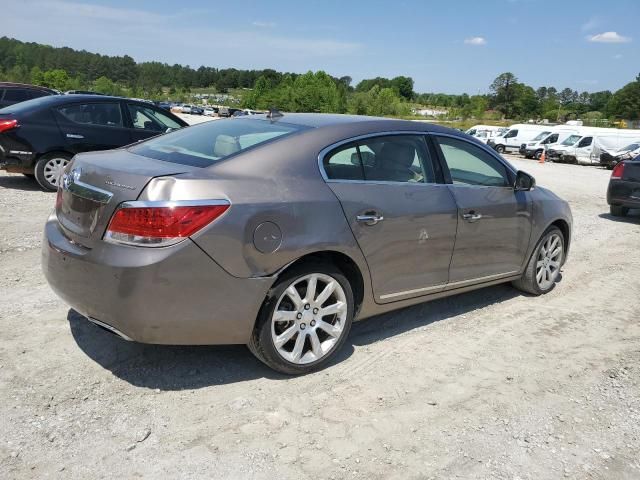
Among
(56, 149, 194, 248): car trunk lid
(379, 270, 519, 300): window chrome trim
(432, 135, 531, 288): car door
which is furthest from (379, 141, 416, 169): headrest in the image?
(56, 149, 194, 248): car trunk lid

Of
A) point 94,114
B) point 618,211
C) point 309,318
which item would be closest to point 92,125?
point 94,114

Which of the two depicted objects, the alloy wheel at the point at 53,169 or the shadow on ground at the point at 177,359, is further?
the alloy wheel at the point at 53,169

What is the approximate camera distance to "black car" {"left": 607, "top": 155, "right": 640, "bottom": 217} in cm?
1045

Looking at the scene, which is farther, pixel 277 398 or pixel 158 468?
pixel 277 398

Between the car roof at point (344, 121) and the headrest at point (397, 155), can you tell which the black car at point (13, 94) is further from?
the headrest at point (397, 155)

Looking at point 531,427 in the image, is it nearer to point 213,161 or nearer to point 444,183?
point 444,183

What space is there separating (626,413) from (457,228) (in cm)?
165

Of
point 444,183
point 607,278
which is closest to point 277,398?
point 444,183

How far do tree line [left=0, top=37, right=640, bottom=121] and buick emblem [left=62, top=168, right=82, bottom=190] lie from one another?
327 feet

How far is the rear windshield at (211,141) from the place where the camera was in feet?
11.8

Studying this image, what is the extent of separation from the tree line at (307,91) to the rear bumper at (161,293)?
100m

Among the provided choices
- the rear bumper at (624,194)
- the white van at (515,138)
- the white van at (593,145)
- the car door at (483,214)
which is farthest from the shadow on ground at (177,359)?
the white van at (515,138)

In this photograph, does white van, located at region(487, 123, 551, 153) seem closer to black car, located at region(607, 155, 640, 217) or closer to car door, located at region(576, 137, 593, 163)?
car door, located at region(576, 137, 593, 163)

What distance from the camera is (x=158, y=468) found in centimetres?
272
